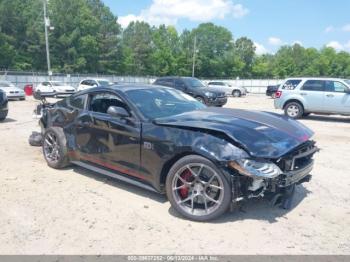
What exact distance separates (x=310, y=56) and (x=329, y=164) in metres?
113

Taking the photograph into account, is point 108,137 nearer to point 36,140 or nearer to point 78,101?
point 78,101

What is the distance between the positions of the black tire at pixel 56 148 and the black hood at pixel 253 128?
2126mm

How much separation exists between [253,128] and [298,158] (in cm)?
65

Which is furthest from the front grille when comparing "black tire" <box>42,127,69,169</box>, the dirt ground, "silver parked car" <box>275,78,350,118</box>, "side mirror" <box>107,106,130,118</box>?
"silver parked car" <box>275,78,350,118</box>

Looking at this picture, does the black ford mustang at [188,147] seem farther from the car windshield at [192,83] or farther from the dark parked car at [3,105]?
the car windshield at [192,83]

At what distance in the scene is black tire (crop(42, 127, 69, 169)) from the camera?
6.02 m

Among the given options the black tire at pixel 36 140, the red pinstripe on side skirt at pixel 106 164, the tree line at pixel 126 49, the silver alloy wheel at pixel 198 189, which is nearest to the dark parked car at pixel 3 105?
the black tire at pixel 36 140

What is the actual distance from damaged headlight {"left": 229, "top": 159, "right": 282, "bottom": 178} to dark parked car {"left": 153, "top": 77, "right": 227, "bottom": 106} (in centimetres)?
1416

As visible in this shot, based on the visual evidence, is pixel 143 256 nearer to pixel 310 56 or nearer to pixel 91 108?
pixel 91 108

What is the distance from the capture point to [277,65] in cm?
10012

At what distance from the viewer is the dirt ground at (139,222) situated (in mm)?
3631

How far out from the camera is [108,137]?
5.16m

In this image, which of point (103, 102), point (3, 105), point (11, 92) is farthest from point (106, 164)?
point (11, 92)

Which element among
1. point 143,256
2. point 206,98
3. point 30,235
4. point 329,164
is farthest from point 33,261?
point 206,98
